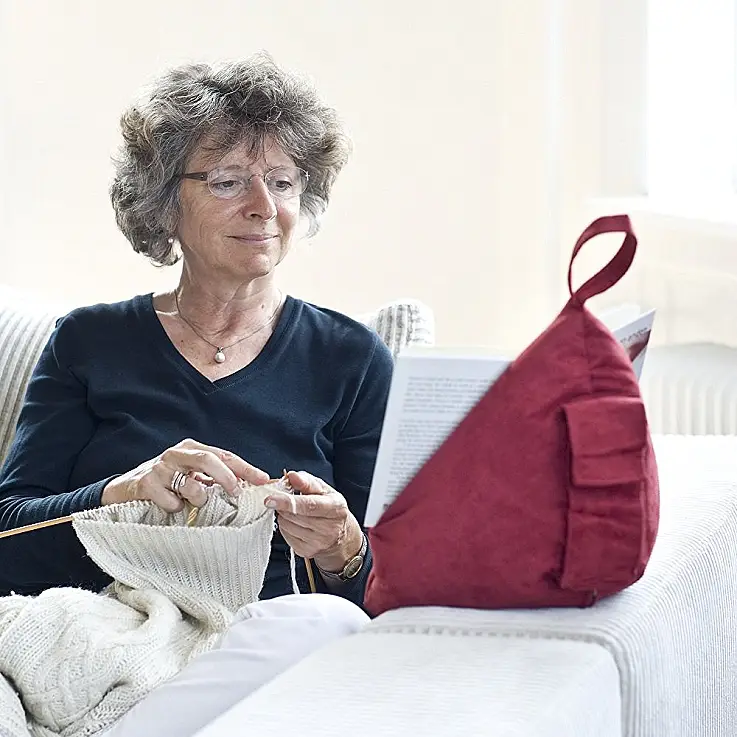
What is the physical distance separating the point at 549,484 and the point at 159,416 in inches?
29.8

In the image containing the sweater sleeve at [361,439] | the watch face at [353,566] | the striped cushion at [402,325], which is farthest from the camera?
the striped cushion at [402,325]

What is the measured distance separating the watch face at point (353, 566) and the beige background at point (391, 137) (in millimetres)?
1149

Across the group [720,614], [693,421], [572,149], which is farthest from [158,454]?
[572,149]

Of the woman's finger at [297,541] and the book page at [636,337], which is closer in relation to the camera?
the book page at [636,337]

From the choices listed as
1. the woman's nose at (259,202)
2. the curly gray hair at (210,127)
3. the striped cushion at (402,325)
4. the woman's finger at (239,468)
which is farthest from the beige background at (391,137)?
the woman's finger at (239,468)

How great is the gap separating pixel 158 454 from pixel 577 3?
1.44m

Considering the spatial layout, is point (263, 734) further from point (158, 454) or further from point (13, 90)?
point (13, 90)

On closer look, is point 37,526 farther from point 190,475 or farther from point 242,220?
point 242,220

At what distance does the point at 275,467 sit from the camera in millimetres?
1732

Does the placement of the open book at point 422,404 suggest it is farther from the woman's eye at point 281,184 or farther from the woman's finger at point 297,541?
the woman's eye at point 281,184

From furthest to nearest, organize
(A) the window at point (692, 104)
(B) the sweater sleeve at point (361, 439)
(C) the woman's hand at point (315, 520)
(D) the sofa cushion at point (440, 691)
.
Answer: (A) the window at point (692, 104)
(B) the sweater sleeve at point (361, 439)
(C) the woman's hand at point (315, 520)
(D) the sofa cushion at point (440, 691)

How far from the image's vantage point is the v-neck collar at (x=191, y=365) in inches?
70.4

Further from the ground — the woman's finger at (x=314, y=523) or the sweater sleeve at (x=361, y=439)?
the sweater sleeve at (x=361, y=439)

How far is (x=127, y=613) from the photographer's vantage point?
1.47 m
